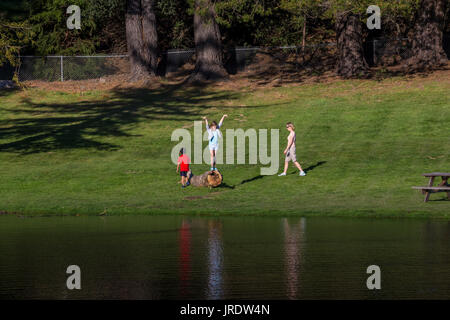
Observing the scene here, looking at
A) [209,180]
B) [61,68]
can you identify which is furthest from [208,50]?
[209,180]

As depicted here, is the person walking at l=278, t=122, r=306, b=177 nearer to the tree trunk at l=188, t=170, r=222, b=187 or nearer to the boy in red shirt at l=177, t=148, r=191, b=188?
the tree trunk at l=188, t=170, r=222, b=187

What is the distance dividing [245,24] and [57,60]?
12383 mm

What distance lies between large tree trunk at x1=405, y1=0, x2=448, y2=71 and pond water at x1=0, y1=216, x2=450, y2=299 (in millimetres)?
29270

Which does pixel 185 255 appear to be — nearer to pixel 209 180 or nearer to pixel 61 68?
pixel 209 180

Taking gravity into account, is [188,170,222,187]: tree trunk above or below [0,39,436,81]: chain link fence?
below

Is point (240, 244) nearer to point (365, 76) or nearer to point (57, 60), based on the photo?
point (365, 76)

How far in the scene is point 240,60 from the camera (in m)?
51.4

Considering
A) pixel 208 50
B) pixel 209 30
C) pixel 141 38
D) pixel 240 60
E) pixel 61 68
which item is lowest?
pixel 61 68

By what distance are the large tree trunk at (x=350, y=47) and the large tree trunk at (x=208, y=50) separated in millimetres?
7396

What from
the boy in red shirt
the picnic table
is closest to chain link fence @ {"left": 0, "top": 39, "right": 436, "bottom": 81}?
the boy in red shirt

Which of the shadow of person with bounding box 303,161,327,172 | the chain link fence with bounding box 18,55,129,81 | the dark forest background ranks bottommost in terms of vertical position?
the shadow of person with bounding box 303,161,327,172

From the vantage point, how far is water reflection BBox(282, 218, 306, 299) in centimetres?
1088

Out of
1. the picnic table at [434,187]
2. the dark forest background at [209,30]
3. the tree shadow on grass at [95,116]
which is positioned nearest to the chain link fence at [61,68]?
the dark forest background at [209,30]

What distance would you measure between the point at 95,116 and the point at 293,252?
97.4 feet
